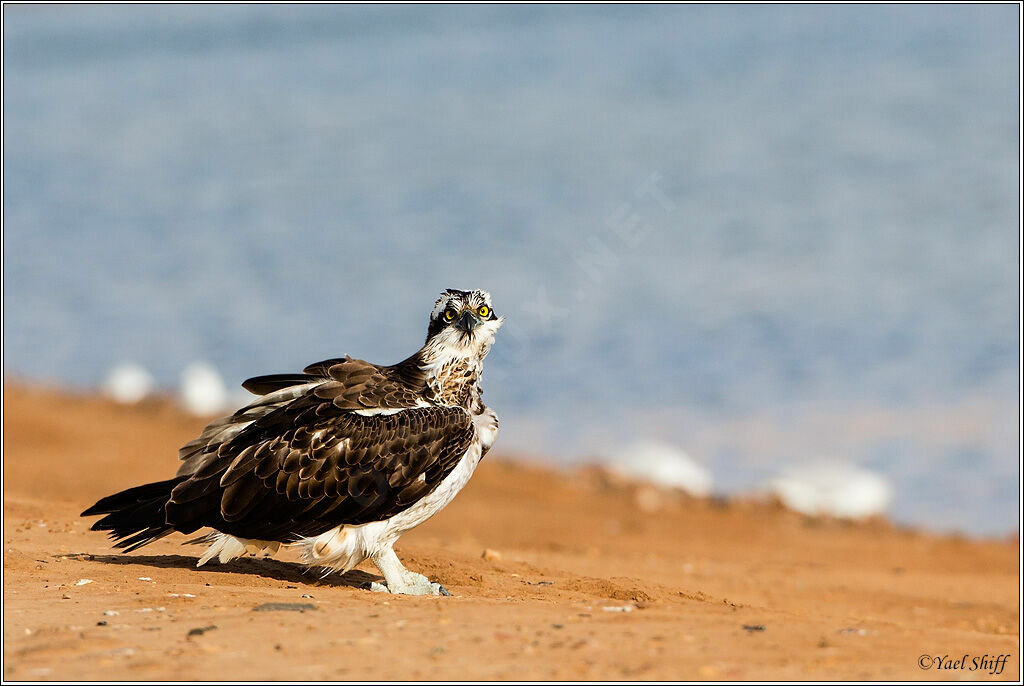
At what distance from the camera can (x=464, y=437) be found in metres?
7.66

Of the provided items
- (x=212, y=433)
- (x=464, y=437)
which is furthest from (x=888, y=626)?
(x=212, y=433)

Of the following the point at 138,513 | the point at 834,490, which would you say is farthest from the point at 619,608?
the point at 834,490

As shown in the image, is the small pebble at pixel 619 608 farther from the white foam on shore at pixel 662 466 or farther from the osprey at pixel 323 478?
the white foam on shore at pixel 662 466

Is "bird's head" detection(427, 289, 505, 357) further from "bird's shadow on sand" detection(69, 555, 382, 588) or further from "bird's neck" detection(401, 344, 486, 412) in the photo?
"bird's shadow on sand" detection(69, 555, 382, 588)

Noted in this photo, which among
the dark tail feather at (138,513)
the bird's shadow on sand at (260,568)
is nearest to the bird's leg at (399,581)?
the bird's shadow on sand at (260,568)

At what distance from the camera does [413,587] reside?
24.9ft

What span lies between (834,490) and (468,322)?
29.5ft

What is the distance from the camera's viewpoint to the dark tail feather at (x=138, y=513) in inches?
297

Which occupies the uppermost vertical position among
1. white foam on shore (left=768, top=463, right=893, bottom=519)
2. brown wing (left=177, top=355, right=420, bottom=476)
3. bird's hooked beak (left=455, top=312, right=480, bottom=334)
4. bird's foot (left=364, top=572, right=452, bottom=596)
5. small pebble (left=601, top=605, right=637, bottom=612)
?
white foam on shore (left=768, top=463, right=893, bottom=519)

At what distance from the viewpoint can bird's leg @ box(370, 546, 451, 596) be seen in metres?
7.54

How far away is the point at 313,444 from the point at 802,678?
11.5 feet

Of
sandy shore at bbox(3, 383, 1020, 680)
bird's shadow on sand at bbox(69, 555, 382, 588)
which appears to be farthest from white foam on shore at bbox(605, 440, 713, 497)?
bird's shadow on sand at bbox(69, 555, 382, 588)

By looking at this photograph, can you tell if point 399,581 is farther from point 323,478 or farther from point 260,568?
point 260,568

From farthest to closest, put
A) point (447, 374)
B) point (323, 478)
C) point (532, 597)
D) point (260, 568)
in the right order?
point (260, 568) → point (447, 374) → point (532, 597) → point (323, 478)
